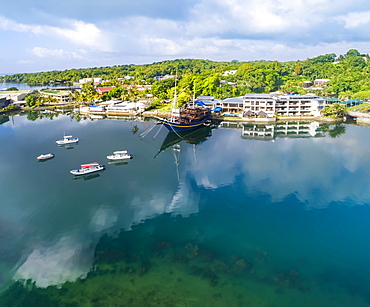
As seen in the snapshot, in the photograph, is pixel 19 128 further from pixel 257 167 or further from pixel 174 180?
pixel 257 167

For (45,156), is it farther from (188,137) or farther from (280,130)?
(280,130)

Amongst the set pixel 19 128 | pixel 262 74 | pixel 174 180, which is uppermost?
pixel 262 74

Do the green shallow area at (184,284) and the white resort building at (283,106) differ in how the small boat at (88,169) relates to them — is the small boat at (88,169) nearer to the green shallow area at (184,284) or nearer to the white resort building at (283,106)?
the green shallow area at (184,284)

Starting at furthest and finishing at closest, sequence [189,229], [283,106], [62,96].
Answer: [62,96]
[283,106]
[189,229]

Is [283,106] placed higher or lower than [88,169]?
higher

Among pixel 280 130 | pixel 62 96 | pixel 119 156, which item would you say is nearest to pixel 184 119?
pixel 280 130

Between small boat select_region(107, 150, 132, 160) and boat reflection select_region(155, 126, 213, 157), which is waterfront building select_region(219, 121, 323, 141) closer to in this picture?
boat reflection select_region(155, 126, 213, 157)

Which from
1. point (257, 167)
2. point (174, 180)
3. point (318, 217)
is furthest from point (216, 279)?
point (257, 167)
